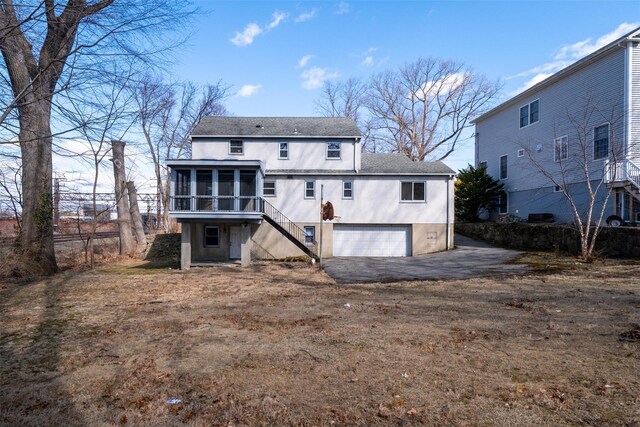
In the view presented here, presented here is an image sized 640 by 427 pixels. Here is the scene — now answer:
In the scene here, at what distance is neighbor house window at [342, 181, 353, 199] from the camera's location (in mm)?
→ 21453

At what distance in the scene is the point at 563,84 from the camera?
2067 cm

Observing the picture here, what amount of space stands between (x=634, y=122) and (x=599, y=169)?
2.35m

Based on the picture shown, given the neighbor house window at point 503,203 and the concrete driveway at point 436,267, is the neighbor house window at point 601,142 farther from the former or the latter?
the neighbor house window at point 503,203

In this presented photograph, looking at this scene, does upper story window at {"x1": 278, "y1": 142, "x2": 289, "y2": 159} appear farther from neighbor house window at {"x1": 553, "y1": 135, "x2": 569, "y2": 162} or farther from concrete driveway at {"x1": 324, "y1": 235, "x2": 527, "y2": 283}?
neighbor house window at {"x1": 553, "y1": 135, "x2": 569, "y2": 162}

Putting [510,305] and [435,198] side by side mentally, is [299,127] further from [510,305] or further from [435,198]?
[510,305]

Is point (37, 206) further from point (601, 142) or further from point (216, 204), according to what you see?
point (601, 142)

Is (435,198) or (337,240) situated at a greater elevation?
(435,198)

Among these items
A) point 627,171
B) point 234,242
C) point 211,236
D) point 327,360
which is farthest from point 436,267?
point 327,360

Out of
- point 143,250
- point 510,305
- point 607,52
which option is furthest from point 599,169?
point 143,250

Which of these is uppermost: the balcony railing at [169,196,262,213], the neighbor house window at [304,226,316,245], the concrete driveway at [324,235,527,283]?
the balcony railing at [169,196,262,213]

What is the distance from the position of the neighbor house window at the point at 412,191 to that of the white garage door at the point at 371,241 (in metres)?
1.68

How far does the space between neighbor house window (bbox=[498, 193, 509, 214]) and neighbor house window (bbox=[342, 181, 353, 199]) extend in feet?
37.3

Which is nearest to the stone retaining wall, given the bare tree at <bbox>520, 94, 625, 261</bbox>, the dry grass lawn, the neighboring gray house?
the bare tree at <bbox>520, 94, 625, 261</bbox>

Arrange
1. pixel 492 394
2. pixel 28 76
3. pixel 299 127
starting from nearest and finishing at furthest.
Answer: pixel 492 394, pixel 28 76, pixel 299 127
